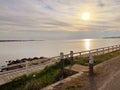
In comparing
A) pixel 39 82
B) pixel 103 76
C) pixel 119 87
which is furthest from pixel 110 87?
pixel 39 82

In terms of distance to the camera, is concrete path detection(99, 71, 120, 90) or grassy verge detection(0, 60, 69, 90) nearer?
concrete path detection(99, 71, 120, 90)

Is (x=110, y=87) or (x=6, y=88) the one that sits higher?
(x=110, y=87)

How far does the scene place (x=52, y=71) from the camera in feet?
39.0

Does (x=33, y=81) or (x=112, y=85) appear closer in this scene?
(x=112, y=85)

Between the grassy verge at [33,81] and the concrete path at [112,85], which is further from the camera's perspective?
the grassy verge at [33,81]

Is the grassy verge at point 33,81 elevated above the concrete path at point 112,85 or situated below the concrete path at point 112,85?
below

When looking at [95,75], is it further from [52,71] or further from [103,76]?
[52,71]

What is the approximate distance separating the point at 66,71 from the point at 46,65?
2596 millimetres

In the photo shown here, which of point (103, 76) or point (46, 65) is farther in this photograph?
point (46, 65)

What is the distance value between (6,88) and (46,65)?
13.4 ft

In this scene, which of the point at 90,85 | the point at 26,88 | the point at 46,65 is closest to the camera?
the point at 90,85

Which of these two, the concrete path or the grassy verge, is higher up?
the concrete path

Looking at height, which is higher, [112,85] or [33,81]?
[112,85]

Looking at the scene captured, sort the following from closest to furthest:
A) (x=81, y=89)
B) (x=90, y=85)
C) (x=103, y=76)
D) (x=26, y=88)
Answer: (x=81, y=89), (x=90, y=85), (x=26, y=88), (x=103, y=76)
